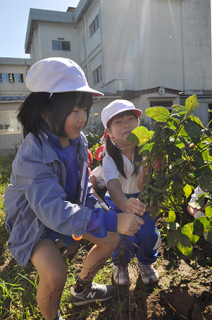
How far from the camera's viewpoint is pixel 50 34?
1545 centimetres

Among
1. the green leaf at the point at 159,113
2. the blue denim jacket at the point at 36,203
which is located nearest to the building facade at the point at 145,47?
the blue denim jacket at the point at 36,203

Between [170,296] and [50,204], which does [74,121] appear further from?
[170,296]

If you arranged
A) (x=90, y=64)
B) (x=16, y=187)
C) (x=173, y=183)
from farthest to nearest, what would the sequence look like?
(x=90, y=64), (x=16, y=187), (x=173, y=183)

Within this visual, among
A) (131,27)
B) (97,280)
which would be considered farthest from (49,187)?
(131,27)

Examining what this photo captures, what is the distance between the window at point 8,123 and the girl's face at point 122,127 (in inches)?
486

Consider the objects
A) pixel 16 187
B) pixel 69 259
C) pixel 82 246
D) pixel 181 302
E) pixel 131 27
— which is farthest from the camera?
pixel 131 27

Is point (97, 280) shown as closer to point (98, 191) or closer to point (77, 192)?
point (77, 192)

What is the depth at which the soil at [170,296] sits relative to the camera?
1.53m

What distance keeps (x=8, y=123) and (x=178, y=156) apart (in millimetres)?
13650

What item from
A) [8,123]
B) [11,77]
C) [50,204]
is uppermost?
[11,77]

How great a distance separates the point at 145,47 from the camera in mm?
12867

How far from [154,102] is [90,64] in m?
4.82

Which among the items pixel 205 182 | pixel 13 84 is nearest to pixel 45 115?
pixel 205 182

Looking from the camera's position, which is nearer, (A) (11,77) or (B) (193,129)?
(B) (193,129)
